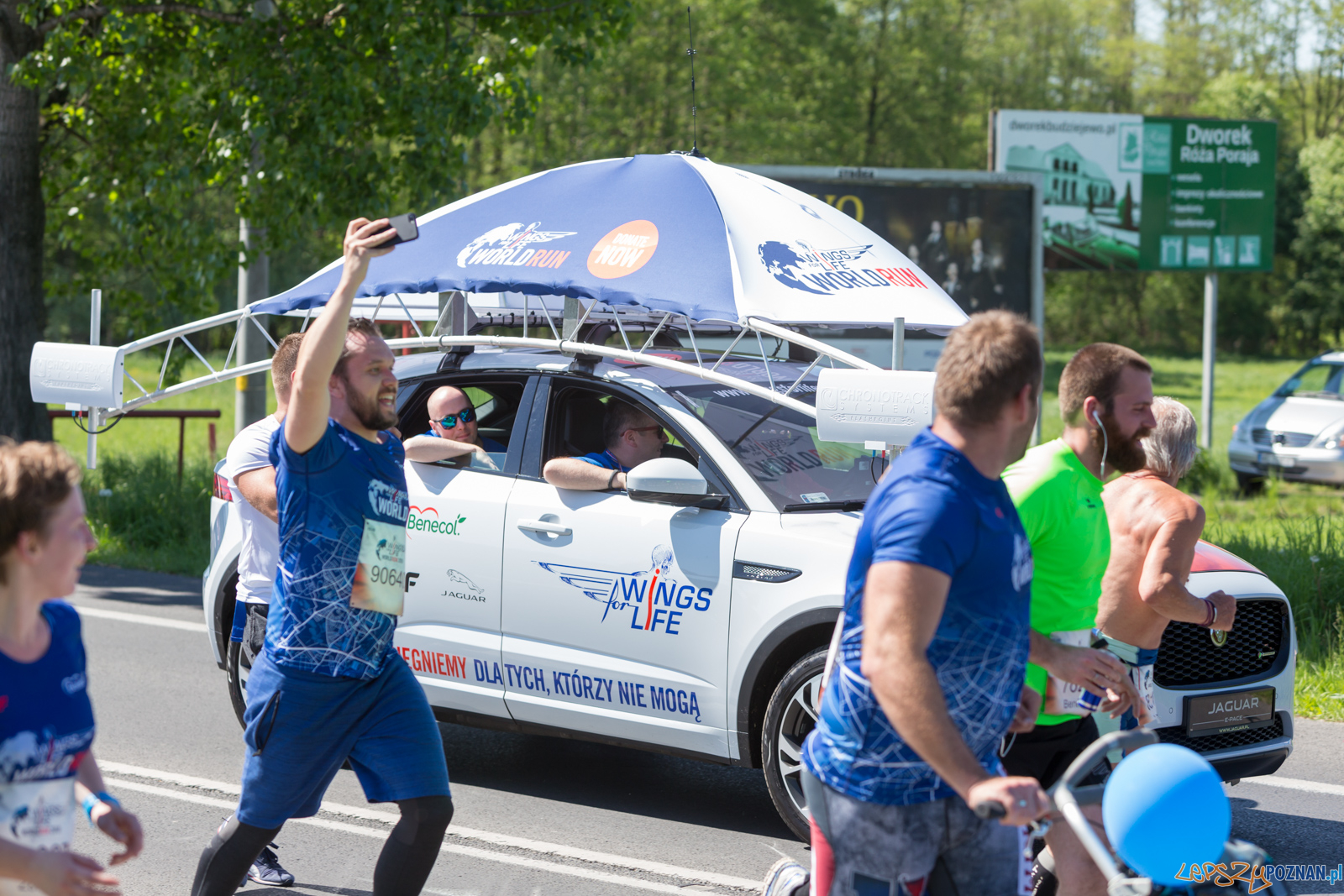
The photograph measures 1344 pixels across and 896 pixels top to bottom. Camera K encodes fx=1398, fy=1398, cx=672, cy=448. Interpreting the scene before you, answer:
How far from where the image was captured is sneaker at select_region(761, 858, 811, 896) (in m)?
3.43

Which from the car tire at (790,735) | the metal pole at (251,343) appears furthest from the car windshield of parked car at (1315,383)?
the car tire at (790,735)

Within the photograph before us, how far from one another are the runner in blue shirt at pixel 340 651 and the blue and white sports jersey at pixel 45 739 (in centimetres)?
101

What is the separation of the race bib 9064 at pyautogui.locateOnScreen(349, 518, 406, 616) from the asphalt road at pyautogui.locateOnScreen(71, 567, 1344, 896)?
4.95 ft

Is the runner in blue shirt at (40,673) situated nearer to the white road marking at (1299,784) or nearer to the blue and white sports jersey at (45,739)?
the blue and white sports jersey at (45,739)

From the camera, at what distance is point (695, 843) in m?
5.30

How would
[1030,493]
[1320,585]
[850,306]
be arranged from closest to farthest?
[1030,493]
[850,306]
[1320,585]

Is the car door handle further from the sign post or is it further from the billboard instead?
the sign post

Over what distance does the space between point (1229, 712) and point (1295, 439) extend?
12915 mm

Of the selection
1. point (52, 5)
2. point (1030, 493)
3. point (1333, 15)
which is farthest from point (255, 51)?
point (1333, 15)

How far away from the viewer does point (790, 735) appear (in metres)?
5.10

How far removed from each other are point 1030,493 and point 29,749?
239 centimetres

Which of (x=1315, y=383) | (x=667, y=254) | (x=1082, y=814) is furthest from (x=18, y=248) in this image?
(x=1315, y=383)

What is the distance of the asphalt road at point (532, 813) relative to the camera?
495cm

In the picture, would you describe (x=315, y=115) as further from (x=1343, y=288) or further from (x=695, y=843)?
(x=1343, y=288)
